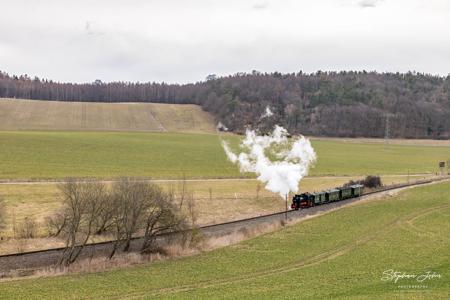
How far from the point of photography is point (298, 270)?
126ft

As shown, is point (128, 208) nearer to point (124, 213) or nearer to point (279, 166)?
point (124, 213)

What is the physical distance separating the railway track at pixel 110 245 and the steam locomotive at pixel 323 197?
103cm

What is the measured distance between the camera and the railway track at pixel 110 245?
45641mm

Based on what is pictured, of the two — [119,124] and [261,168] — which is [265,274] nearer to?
[261,168]

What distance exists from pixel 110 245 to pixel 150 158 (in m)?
59.5

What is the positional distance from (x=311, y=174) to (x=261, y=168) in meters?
29.0

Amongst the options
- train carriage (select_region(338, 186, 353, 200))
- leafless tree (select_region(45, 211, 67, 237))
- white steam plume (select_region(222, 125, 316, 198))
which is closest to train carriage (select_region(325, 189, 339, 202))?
train carriage (select_region(338, 186, 353, 200))

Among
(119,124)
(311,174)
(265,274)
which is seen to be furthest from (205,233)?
(119,124)

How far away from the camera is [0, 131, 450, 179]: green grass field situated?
92.7m

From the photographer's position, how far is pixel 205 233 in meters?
57.0

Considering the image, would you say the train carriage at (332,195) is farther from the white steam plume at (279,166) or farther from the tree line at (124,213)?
the tree line at (124,213)

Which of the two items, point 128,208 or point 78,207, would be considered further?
point 128,208

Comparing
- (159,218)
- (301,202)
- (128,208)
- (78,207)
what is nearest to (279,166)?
(301,202)

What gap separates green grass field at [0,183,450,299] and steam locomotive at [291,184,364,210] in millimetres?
14271
